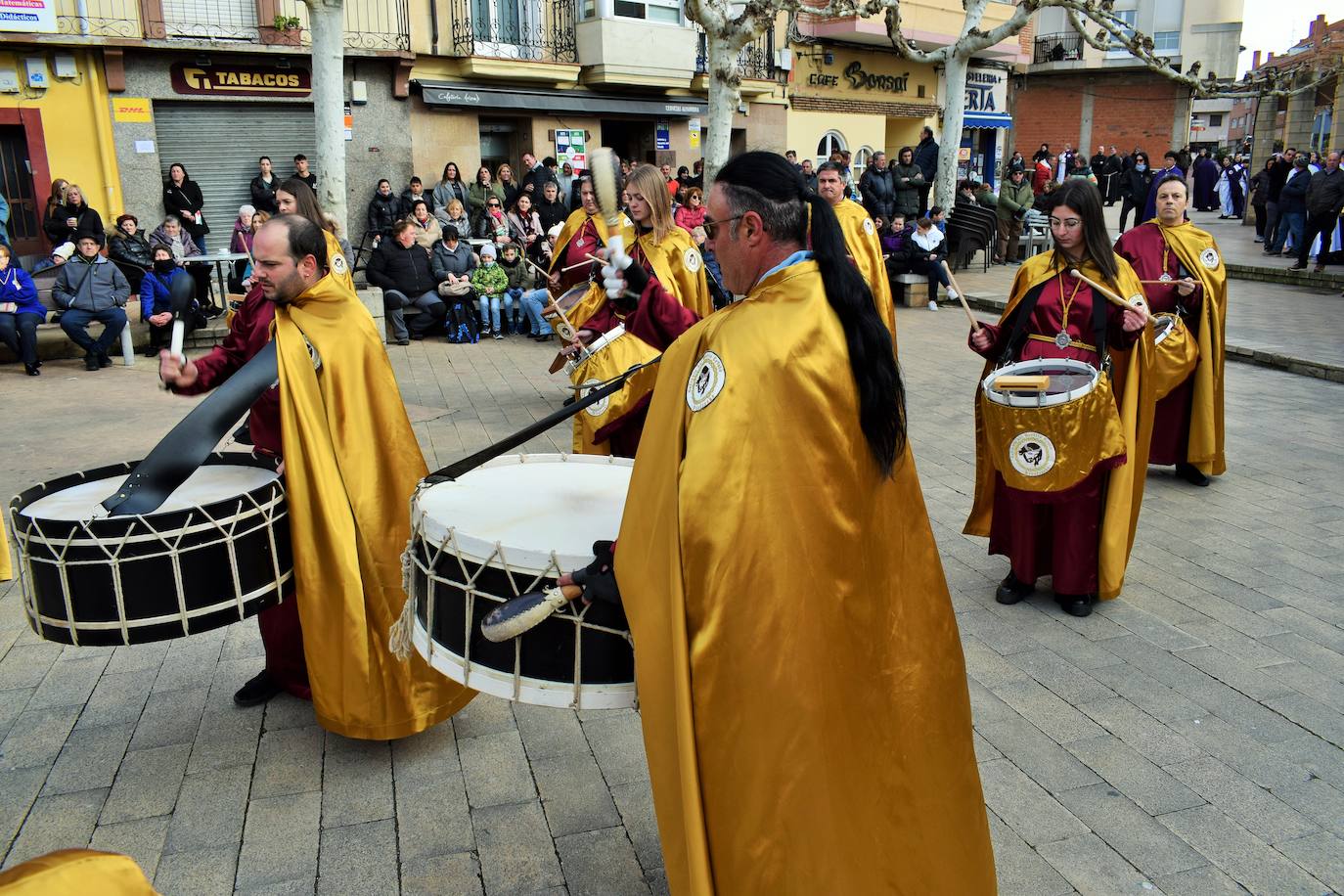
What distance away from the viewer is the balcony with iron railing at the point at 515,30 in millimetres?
19938

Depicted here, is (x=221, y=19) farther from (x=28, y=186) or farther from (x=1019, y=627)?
(x=1019, y=627)

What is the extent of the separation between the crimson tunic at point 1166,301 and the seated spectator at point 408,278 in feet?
28.2

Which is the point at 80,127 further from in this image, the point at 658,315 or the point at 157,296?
the point at 658,315

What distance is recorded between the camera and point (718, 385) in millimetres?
2252

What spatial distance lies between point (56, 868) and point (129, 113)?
18.8 m

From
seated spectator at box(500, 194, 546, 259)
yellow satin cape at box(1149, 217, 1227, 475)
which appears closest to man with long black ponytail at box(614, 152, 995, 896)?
yellow satin cape at box(1149, 217, 1227, 475)

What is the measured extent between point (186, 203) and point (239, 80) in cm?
374

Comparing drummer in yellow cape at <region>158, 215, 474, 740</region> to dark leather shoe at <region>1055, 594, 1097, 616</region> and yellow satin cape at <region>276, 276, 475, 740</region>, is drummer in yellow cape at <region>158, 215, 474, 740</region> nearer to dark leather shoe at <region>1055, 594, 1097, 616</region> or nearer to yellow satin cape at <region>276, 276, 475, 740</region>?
yellow satin cape at <region>276, 276, 475, 740</region>

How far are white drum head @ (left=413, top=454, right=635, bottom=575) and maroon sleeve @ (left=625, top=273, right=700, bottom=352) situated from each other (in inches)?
61.2

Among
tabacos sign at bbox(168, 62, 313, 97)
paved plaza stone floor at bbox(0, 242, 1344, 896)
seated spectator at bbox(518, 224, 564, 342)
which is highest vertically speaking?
tabacos sign at bbox(168, 62, 313, 97)

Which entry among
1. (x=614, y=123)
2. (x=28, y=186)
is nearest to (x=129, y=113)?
(x=28, y=186)

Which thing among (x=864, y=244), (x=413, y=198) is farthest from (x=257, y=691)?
(x=413, y=198)

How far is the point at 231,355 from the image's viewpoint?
13.1ft

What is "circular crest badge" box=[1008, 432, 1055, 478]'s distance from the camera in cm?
456
